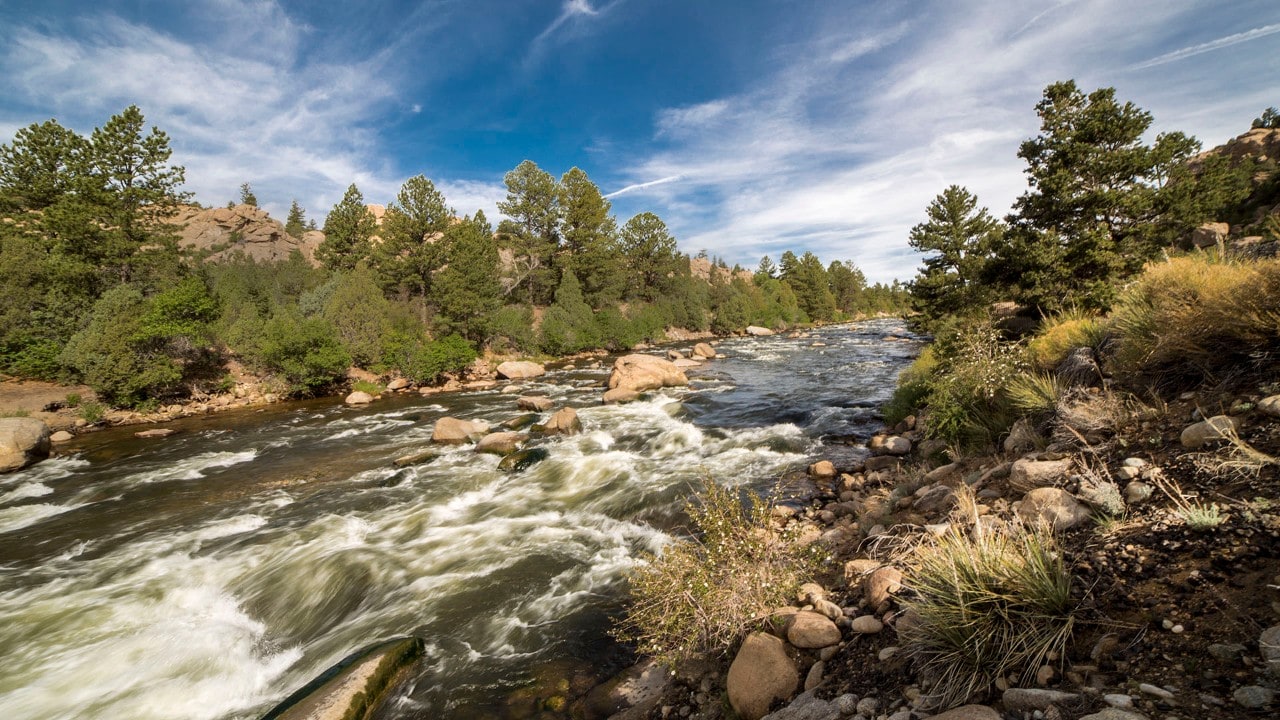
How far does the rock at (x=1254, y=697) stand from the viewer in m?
1.93

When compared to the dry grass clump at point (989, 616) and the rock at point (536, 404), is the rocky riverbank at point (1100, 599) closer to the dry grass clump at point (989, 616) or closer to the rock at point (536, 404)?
the dry grass clump at point (989, 616)

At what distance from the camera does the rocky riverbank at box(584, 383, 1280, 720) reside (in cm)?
234

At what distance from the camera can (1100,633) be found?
278 centimetres

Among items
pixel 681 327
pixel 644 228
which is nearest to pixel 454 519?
pixel 681 327

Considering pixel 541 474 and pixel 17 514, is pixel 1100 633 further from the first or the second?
pixel 17 514

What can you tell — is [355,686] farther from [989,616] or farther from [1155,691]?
[1155,691]

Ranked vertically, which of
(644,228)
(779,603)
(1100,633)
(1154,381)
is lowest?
(779,603)

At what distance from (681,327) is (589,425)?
49.4 metres

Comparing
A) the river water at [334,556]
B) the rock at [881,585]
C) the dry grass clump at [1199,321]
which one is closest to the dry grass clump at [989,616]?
the rock at [881,585]

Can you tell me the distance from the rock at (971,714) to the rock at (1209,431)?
3.37 metres

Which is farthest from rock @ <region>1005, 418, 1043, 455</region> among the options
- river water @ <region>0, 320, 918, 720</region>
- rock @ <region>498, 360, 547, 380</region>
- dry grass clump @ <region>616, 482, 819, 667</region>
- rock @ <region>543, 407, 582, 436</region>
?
rock @ <region>498, 360, 547, 380</region>

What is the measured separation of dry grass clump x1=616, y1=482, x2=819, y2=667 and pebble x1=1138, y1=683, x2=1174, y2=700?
2923 mm

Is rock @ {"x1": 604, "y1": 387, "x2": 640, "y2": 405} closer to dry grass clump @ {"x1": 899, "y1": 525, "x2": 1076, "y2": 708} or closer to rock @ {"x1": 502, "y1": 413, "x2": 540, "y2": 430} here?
rock @ {"x1": 502, "y1": 413, "x2": 540, "y2": 430}

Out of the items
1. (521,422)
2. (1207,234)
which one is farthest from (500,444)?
(1207,234)
